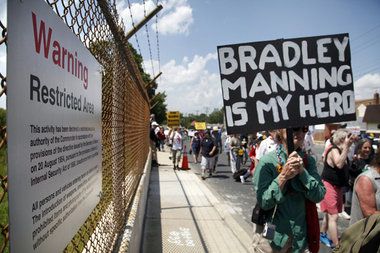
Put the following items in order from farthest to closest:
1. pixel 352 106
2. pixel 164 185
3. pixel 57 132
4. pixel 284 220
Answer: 1. pixel 164 185
2. pixel 352 106
3. pixel 284 220
4. pixel 57 132

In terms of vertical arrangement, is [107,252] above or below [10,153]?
below

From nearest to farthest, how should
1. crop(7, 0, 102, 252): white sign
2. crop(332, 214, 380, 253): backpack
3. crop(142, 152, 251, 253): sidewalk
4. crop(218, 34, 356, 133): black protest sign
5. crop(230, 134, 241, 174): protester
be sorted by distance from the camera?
1. crop(7, 0, 102, 252): white sign
2. crop(332, 214, 380, 253): backpack
3. crop(218, 34, 356, 133): black protest sign
4. crop(142, 152, 251, 253): sidewalk
5. crop(230, 134, 241, 174): protester

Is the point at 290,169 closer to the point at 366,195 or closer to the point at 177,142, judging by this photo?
the point at 366,195

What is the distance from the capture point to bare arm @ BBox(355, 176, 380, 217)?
272cm

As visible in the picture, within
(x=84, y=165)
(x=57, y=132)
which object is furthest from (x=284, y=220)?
(x=57, y=132)

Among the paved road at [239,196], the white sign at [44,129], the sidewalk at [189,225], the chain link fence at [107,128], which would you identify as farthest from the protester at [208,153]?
the white sign at [44,129]

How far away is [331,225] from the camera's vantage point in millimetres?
4324

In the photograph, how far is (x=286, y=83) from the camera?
2.63 metres

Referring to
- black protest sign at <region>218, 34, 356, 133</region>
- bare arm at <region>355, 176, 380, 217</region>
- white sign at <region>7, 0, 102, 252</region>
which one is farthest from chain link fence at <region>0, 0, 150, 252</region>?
bare arm at <region>355, 176, 380, 217</region>

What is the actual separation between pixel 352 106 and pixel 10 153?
2892 mm

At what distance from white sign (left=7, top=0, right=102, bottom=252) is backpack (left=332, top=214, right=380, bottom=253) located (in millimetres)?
1604

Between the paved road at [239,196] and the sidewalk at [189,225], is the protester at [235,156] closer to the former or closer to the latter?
the paved road at [239,196]

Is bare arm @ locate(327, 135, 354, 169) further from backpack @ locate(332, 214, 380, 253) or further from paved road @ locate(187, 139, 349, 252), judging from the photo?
backpack @ locate(332, 214, 380, 253)

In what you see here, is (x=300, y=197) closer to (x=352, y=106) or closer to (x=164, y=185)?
(x=352, y=106)
